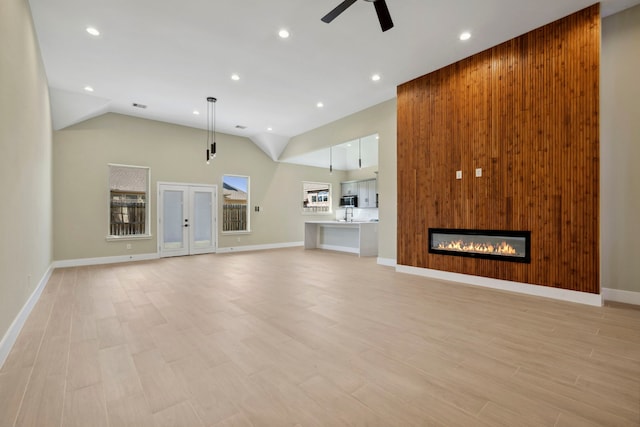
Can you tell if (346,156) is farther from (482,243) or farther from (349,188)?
A: (482,243)

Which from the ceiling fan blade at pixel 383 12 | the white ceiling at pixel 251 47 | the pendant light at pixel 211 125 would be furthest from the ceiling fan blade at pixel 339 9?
the pendant light at pixel 211 125

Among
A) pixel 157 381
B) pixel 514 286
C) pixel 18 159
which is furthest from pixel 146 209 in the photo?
pixel 514 286

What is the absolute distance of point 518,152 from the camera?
4203 millimetres

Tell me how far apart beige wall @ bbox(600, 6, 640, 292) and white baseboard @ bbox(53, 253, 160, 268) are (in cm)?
898

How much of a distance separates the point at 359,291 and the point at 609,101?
4195mm

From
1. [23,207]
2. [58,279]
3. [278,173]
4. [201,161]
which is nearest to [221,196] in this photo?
[201,161]

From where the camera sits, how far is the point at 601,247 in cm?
391

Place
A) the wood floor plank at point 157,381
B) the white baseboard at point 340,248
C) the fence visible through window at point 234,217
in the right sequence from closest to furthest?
the wood floor plank at point 157,381, the white baseboard at point 340,248, the fence visible through window at point 234,217

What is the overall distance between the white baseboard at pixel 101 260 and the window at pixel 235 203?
220cm

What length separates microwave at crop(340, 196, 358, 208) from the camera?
1176 cm

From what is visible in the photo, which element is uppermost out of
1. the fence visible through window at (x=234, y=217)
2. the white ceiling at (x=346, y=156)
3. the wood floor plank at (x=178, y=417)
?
the white ceiling at (x=346, y=156)

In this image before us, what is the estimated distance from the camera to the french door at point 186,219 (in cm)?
785

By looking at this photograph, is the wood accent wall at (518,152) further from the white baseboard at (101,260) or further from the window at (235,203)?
the white baseboard at (101,260)

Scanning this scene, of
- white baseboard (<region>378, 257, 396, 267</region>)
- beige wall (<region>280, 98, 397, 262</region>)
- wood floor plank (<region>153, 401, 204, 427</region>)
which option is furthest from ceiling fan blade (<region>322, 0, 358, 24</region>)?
white baseboard (<region>378, 257, 396, 267</region>)
